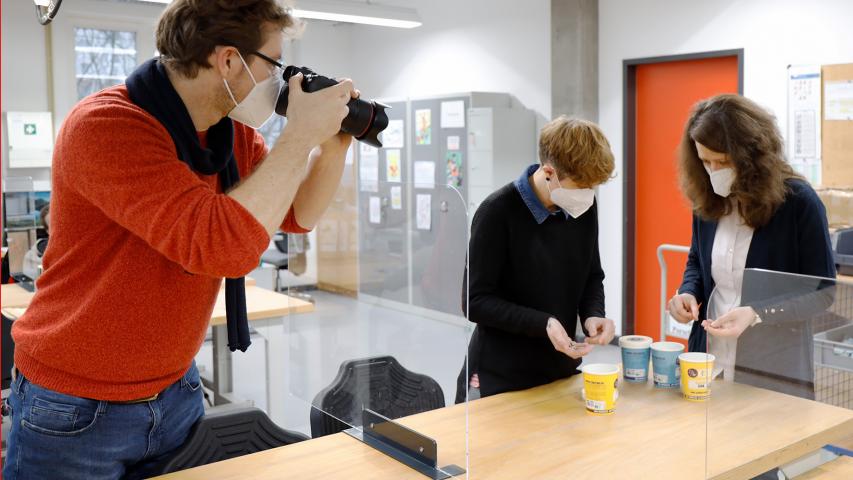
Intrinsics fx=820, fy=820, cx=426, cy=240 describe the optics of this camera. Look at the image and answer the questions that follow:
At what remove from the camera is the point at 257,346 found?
5965 mm

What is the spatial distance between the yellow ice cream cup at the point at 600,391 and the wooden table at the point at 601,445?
0.10 feet

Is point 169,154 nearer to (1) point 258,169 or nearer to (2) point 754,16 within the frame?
(1) point 258,169

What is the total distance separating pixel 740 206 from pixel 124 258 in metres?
1.64

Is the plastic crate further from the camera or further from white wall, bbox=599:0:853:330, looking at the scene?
white wall, bbox=599:0:853:330

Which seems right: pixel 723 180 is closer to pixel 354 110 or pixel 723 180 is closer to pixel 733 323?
pixel 733 323

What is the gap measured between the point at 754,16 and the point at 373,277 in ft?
13.0

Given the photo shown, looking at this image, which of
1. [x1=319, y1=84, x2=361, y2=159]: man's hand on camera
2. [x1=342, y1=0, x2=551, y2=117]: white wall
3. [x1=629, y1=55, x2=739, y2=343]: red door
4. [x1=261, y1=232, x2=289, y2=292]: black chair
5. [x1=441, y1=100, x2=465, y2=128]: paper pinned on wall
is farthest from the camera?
[x1=261, y1=232, x2=289, y2=292]: black chair

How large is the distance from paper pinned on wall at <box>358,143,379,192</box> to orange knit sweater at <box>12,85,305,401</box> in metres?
0.44

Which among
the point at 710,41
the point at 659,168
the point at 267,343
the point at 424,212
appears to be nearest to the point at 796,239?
the point at 424,212

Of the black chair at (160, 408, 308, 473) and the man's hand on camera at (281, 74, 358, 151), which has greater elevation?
the man's hand on camera at (281, 74, 358, 151)

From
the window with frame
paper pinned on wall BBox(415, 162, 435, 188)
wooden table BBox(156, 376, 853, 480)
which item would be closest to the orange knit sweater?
wooden table BBox(156, 376, 853, 480)

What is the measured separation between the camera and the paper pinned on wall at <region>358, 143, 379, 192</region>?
1.86 metres

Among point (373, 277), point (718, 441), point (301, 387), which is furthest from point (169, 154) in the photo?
point (718, 441)

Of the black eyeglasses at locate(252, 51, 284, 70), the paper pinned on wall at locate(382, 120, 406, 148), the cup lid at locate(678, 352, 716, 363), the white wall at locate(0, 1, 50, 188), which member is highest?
the white wall at locate(0, 1, 50, 188)
